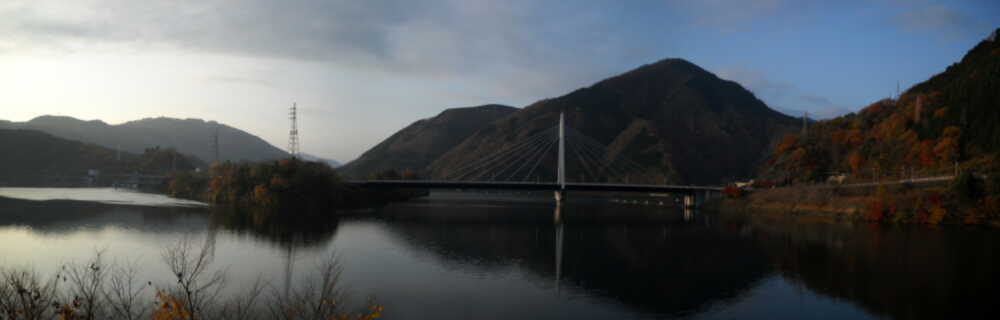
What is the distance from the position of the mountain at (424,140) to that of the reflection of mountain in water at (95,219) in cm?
7747

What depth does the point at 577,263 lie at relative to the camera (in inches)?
755

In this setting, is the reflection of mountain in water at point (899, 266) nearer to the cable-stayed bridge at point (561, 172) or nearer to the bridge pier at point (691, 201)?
the bridge pier at point (691, 201)

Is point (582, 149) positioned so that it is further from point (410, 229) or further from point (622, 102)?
point (410, 229)

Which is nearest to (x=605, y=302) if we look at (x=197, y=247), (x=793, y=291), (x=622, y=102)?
(x=793, y=291)

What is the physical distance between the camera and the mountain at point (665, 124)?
9012cm

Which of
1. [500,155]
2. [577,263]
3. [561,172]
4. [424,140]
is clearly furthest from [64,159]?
[577,263]

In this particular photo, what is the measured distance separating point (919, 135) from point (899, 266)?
32.6 m

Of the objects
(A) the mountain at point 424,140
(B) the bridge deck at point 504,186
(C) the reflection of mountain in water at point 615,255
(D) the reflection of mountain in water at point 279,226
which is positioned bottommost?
(C) the reflection of mountain in water at point 615,255

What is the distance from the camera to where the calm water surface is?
12.9 metres

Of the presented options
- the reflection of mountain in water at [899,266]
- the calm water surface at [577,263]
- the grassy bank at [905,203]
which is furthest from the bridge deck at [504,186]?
the reflection of mountain in water at [899,266]

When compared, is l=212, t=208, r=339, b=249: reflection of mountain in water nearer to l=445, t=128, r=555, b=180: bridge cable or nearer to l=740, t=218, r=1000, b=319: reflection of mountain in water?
l=740, t=218, r=1000, b=319: reflection of mountain in water

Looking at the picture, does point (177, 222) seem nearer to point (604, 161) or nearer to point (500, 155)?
point (604, 161)

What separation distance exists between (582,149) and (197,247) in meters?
80.3

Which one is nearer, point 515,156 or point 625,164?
point 625,164
